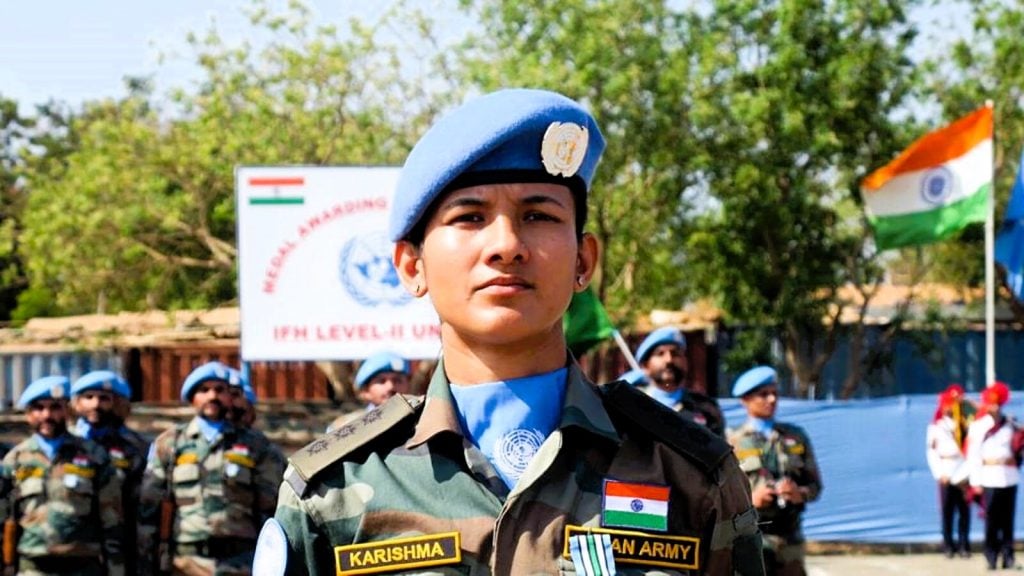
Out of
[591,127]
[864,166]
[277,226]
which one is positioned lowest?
[591,127]

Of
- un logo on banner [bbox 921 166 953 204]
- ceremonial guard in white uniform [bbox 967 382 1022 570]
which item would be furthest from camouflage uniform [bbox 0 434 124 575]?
un logo on banner [bbox 921 166 953 204]

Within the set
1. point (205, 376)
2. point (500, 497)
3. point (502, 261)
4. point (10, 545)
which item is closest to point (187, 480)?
point (205, 376)

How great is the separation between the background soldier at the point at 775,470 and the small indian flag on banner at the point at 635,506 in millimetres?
5765

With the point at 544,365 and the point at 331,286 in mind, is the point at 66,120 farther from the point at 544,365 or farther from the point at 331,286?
the point at 544,365

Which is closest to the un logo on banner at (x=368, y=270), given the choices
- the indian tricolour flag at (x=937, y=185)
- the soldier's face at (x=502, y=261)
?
the indian tricolour flag at (x=937, y=185)

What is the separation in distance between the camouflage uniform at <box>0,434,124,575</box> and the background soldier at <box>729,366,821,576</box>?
3677mm

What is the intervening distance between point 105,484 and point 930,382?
1823cm

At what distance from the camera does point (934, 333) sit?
25.0m

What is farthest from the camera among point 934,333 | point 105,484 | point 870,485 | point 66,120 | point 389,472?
point 66,120

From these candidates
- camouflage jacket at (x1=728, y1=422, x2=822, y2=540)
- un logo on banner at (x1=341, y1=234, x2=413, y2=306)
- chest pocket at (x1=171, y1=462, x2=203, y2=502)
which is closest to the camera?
camouflage jacket at (x1=728, y1=422, x2=822, y2=540)

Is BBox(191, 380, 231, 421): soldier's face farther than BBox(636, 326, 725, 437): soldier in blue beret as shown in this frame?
Yes

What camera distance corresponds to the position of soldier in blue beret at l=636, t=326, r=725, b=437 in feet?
28.2

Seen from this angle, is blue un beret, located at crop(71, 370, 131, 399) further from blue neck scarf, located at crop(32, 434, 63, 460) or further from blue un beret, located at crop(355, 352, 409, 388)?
blue un beret, located at crop(355, 352, 409, 388)

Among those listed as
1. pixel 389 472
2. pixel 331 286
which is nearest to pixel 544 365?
pixel 389 472
